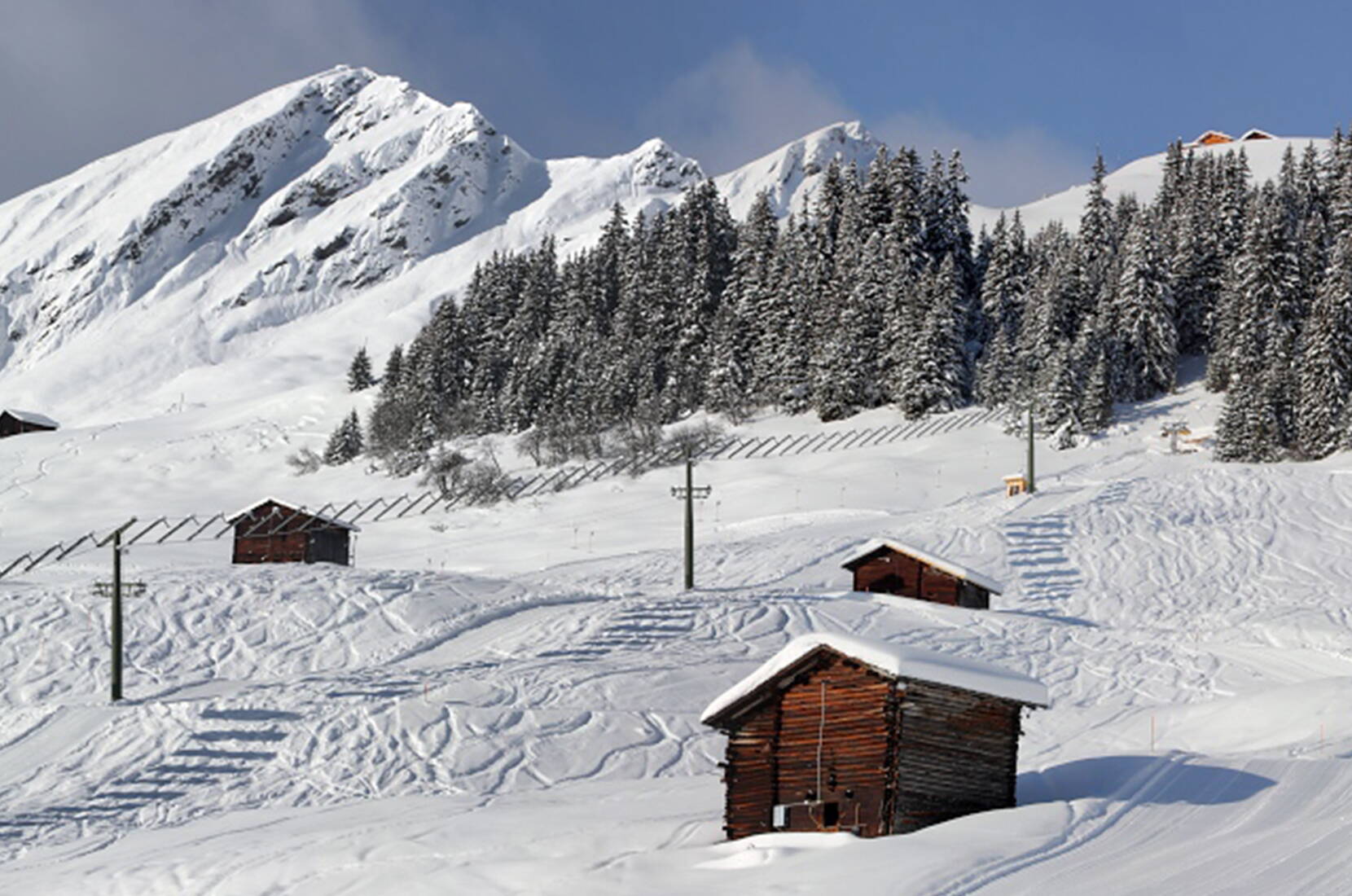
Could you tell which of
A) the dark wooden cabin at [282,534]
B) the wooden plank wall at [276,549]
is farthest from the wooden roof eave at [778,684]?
the wooden plank wall at [276,549]

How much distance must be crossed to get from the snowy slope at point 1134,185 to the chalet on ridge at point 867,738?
147167 millimetres

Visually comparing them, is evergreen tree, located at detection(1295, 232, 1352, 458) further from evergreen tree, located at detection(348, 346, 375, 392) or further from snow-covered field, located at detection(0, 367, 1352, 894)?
evergreen tree, located at detection(348, 346, 375, 392)

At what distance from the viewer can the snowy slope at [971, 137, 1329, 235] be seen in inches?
6654

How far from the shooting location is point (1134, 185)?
183m

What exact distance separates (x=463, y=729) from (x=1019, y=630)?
19972 mm

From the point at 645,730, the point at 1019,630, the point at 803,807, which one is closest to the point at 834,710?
the point at 803,807

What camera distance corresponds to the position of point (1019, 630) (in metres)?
43.6

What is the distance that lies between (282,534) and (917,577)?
2542 centimetres

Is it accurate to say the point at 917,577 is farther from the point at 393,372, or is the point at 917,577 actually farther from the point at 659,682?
the point at 393,372

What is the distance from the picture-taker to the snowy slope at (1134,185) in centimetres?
16900

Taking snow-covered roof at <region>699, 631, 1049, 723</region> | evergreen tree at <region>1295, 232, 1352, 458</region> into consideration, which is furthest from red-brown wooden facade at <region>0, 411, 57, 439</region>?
snow-covered roof at <region>699, 631, 1049, 723</region>

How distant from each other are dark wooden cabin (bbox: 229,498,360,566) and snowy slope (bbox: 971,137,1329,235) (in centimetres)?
12530

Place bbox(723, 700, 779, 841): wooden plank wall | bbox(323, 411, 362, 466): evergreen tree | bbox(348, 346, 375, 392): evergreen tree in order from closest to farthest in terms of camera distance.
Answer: bbox(723, 700, 779, 841): wooden plank wall → bbox(323, 411, 362, 466): evergreen tree → bbox(348, 346, 375, 392): evergreen tree

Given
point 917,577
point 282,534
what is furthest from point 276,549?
point 917,577
